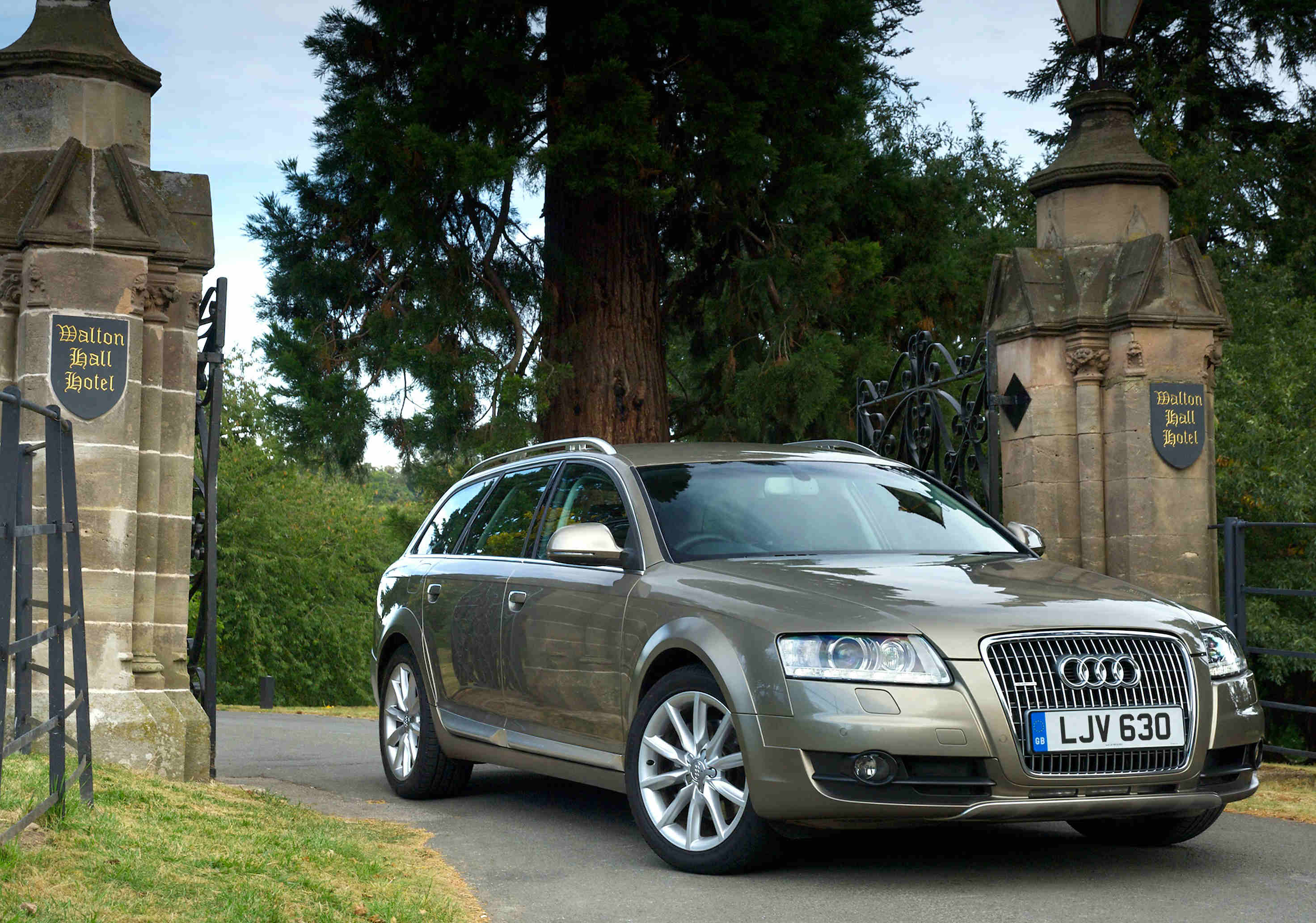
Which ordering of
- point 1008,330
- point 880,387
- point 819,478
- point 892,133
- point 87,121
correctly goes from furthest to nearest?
point 892,133
point 880,387
point 1008,330
point 87,121
point 819,478

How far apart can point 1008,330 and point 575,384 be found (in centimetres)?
565

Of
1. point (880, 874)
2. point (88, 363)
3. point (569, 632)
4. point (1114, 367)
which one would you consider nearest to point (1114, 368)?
point (1114, 367)

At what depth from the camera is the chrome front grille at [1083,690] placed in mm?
5320

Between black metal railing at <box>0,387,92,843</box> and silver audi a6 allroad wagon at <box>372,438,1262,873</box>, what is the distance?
1.89 m

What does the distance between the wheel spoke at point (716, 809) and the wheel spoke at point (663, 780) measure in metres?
0.16

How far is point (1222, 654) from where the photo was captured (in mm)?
5867

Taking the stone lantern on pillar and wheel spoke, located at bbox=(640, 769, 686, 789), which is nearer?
wheel spoke, located at bbox=(640, 769, 686, 789)

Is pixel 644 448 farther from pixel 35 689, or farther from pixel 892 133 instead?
pixel 892 133

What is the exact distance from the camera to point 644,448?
745 centimetres

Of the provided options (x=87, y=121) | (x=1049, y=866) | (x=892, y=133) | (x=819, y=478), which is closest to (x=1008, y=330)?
(x=819, y=478)

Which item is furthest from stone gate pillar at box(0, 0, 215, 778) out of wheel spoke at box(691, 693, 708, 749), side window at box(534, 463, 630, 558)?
wheel spoke at box(691, 693, 708, 749)

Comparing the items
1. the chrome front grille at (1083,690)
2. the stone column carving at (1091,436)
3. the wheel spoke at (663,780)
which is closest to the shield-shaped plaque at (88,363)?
the wheel spoke at (663,780)

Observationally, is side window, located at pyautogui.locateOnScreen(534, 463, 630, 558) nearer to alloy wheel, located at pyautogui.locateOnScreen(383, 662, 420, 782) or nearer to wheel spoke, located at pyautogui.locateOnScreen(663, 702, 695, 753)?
wheel spoke, located at pyautogui.locateOnScreen(663, 702, 695, 753)

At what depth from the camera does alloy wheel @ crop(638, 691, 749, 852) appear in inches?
223
